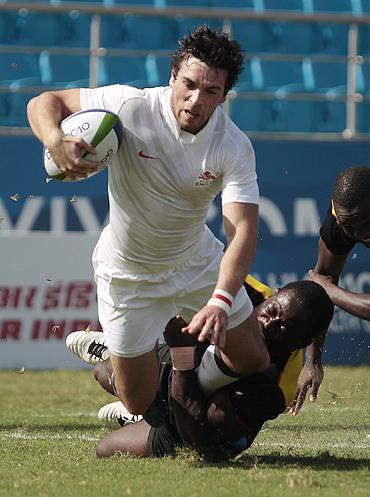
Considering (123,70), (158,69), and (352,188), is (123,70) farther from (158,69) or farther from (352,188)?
(352,188)

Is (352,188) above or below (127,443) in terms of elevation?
above

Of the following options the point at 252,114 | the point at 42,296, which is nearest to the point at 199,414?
the point at 42,296

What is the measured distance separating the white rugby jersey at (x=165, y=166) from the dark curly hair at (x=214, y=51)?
0.27 m

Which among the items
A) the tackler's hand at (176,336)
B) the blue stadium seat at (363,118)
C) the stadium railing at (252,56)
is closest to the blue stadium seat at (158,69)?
the stadium railing at (252,56)

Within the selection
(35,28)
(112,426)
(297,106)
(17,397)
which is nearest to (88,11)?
(35,28)

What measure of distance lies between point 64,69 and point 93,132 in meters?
9.88

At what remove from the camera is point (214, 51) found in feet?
19.9

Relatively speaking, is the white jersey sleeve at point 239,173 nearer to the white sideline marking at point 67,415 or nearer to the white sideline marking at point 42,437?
the white sideline marking at point 42,437

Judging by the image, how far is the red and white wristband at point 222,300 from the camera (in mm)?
5535

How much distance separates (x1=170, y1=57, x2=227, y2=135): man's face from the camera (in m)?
6.04

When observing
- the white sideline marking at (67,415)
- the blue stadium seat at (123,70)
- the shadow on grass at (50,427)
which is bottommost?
the white sideline marking at (67,415)

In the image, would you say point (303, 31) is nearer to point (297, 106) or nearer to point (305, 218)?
point (297, 106)

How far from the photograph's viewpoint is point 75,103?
20.4 ft

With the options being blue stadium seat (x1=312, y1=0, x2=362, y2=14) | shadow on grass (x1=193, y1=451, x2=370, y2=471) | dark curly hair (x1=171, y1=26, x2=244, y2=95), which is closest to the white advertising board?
shadow on grass (x1=193, y1=451, x2=370, y2=471)
